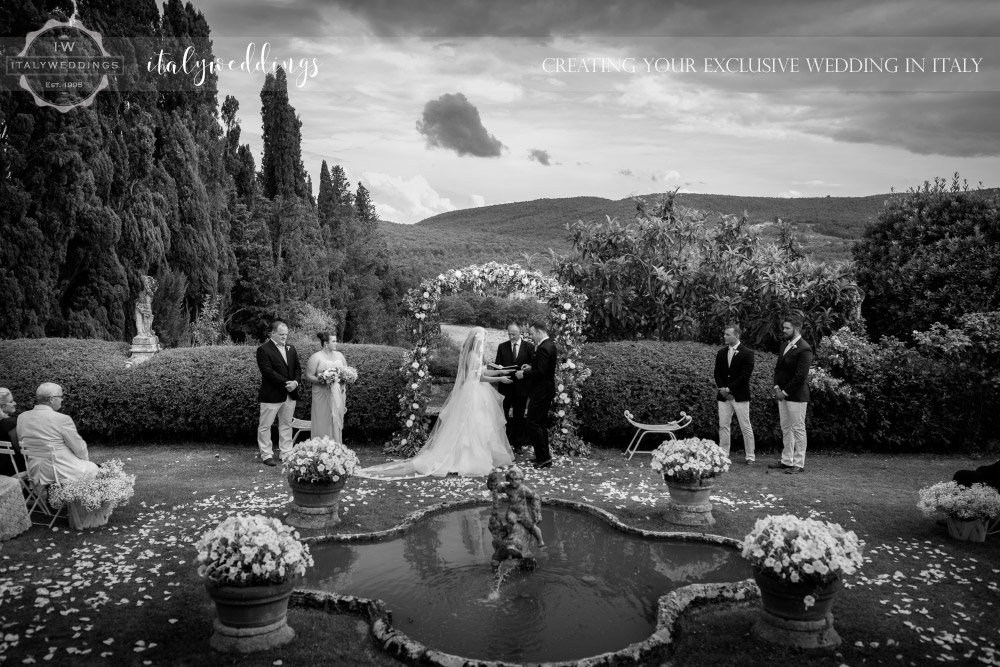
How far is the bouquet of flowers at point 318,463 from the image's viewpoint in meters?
7.38

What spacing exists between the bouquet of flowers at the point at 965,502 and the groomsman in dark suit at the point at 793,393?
305cm

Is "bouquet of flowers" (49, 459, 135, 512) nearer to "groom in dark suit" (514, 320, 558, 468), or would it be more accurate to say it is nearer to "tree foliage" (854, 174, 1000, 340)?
"groom in dark suit" (514, 320, 558, 468)

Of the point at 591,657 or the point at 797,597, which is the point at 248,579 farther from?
the point at 797,597

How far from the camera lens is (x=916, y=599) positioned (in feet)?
18.6

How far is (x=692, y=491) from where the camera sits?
302 inches

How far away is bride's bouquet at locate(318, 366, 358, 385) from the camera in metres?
10.4

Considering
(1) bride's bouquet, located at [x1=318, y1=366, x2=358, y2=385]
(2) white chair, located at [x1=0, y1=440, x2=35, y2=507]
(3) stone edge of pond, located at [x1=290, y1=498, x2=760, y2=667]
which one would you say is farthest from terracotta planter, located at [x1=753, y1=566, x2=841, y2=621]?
(2) white chair, located at [x1=0, y1=440, x2=35, y2=507]

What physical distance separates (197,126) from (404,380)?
1838 centimetres

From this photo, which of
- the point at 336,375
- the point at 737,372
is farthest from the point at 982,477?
the point at 336,375

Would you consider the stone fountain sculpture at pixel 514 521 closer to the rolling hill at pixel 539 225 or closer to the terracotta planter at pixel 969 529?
the terracotta planter at pixel 969 529

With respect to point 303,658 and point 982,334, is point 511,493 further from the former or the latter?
point 982,334

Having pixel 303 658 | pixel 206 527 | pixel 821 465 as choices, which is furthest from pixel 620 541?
pixel 821 465

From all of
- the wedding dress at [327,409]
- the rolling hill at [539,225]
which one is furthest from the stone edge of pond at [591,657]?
the rolling hill at [539,225]

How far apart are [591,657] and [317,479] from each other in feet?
12.1
